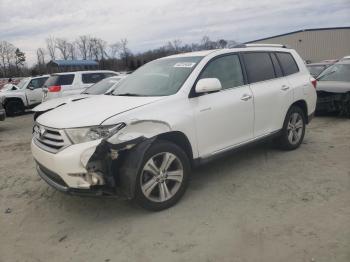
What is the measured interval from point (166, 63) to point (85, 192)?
2357 millimetres

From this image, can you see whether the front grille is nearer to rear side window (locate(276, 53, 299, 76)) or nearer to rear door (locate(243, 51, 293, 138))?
rear door (locate(243, 51, 293, 138))

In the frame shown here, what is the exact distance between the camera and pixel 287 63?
643 cm

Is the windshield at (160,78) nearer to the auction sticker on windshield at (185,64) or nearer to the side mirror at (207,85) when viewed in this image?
the auction sticker on windshield at (185,64)

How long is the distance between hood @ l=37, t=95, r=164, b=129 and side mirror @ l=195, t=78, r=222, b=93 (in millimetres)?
507

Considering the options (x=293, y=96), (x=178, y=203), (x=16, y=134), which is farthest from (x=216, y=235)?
(x=16, y=134)

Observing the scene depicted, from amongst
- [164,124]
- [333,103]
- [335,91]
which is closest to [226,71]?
[164,124]

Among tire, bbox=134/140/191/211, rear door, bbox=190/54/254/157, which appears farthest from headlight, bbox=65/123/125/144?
rear door, bbox=190/54/254/157

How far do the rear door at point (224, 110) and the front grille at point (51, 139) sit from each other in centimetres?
156

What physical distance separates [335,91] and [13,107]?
1291 centimetres

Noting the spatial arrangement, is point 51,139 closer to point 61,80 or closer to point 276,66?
point 276,66

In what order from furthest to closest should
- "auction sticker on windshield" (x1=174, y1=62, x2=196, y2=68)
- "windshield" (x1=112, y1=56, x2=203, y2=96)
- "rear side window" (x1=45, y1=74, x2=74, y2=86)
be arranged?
"rear side window" (x1=45, y1=74, x2=74, y2=86), "auction sticker on windshield" (x1=174, y1=62, x2=196, y2=68), "windshield" (x1=112, y1=56, x2=203, y2=96)

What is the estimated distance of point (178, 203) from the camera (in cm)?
456

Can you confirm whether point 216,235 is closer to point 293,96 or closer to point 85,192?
point 85,192

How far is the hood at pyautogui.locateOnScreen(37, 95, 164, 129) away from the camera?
4082 millimetres
